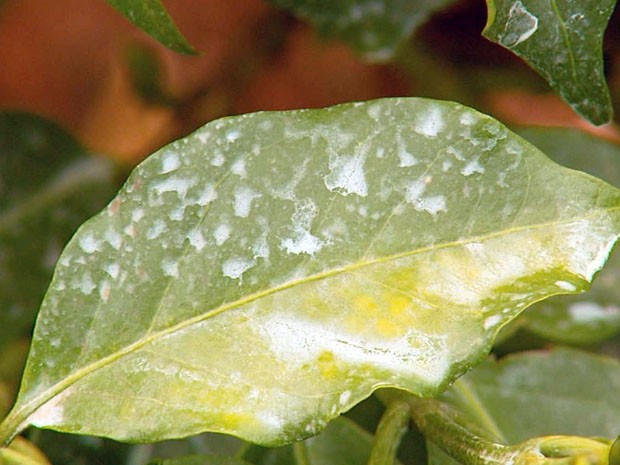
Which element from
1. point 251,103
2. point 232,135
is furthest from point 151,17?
point 251,103

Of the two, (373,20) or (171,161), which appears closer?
(171,161)

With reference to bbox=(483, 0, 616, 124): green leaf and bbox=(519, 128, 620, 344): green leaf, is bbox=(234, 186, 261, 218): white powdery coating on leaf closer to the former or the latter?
bbox=(483, 0, 616, 124): green leaf

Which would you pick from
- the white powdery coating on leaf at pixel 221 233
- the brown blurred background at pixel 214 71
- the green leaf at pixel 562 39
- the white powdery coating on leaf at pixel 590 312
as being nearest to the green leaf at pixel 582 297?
the white powdery coating on leaf at pixel 590 312

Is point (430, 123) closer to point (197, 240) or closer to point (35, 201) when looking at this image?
point (197, 240)

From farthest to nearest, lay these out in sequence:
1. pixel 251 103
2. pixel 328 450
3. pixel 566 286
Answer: pixel 251 103, pixel 328 450, pixel 566 286

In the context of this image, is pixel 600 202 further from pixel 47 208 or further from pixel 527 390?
pixel 47 208

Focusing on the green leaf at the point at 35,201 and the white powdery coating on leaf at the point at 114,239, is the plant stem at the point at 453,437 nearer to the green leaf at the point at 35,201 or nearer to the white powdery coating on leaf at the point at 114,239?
the white powdery coating on leaf at the point at 114,239

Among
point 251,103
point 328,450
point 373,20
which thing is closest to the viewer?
point 328,450

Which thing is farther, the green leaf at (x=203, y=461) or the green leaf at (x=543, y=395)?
the green leaf at (x=543, y=395)
